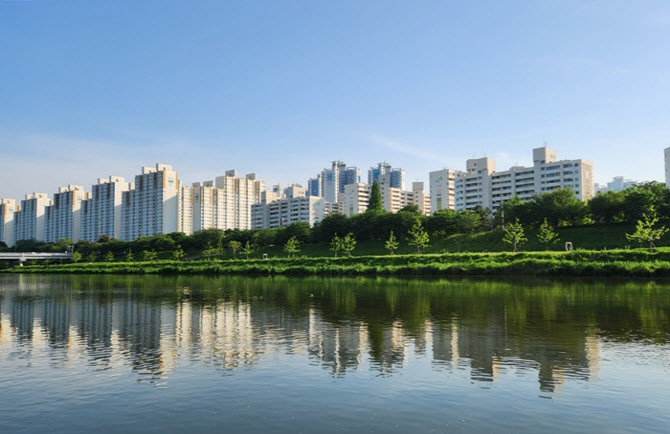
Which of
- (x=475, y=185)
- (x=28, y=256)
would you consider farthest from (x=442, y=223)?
(x=28, y=256)

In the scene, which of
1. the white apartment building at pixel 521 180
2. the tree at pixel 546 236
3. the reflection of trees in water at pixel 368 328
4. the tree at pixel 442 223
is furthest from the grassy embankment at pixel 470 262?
the white apartment building at pixel 521 180

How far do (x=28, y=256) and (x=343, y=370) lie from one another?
178 meters

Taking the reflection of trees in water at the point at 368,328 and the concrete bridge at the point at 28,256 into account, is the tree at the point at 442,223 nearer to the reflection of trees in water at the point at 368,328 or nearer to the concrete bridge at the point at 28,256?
the reflection of trees in water at the point at 368,328

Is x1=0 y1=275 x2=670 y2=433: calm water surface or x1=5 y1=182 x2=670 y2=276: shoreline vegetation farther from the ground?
x1=5 y1=182 x2=670 y2=276: shoreline vegetation

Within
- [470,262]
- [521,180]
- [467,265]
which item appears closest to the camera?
[467,265]

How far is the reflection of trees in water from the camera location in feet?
59.9

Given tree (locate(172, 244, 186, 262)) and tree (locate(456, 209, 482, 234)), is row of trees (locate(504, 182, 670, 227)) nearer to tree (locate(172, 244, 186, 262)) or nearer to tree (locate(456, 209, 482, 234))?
tree (locate(456, 209, 482, 234))

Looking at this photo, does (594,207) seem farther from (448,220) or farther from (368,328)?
(368,328)

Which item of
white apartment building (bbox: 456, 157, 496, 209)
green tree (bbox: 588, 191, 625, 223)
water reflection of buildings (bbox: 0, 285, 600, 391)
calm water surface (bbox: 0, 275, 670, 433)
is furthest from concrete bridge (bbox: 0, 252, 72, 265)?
green tree (bbox: 588, 191, 625, 223)

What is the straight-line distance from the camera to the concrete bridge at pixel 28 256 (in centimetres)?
16238

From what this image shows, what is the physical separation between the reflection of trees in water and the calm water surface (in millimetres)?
117

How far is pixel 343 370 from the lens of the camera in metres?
16.7

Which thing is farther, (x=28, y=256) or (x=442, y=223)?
(x=28, y=256)

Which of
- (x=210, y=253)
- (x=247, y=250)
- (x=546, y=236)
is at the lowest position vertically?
(x=210, y=253)
